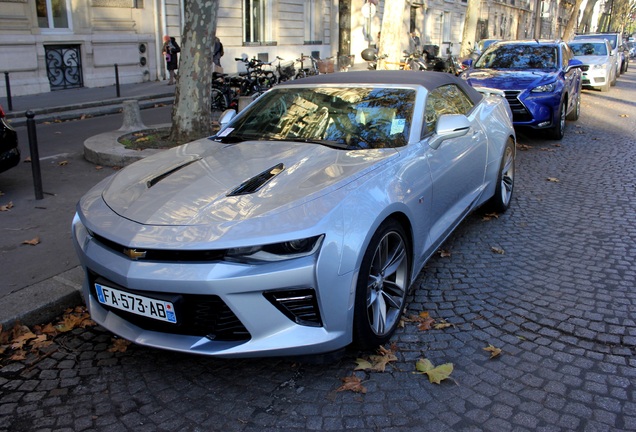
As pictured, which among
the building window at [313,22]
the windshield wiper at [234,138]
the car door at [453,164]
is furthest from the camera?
the building window at [313,22]

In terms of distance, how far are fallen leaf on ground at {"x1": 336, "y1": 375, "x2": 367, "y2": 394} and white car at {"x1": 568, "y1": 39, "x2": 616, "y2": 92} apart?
61.1 feet

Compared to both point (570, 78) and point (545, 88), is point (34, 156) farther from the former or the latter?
point (570, 78)

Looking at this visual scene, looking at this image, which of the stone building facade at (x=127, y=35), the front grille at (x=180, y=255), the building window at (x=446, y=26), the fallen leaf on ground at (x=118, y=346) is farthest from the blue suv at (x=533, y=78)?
the building window at (x=446, y=26)

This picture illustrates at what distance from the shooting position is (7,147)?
20.6ft

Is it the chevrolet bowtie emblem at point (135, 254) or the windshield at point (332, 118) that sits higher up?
the windshield at point (332, 118)

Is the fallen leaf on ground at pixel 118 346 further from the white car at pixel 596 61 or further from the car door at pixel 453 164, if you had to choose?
the white car at pixel 596 61

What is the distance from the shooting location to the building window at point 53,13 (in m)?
15.6

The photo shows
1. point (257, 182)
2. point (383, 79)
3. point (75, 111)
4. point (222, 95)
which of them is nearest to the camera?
point (257, 182)

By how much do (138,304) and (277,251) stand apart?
77 centimetres

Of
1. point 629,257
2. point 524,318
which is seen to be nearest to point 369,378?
point 524,318

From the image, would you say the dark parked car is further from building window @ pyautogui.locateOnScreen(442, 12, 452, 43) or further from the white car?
building window @ pyautogui.locateOnScreen(442, 12, 452, 43)

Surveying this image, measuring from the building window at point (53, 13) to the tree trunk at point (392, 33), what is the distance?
911 centimetres

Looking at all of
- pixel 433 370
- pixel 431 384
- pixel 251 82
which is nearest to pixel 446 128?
pixel 433 370

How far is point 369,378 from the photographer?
314 centimetres
